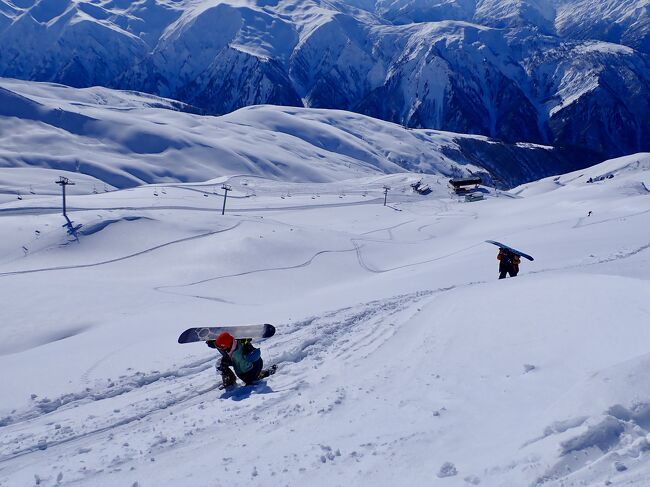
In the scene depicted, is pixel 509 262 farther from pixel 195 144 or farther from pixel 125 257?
pixel 195 144

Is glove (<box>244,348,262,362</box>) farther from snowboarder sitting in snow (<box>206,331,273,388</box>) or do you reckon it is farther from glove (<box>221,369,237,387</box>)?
glove (<box>221,369,237,387</box>)

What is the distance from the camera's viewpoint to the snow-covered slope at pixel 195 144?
95.9 m

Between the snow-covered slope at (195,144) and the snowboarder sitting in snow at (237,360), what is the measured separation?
66.6 meters

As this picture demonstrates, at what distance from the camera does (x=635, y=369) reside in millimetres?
7289

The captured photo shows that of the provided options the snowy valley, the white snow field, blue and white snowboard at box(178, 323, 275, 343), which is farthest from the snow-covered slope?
blue and white snowboard at box(178, 323, 275, 343)

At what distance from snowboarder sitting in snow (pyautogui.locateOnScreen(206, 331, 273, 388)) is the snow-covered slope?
66.6 m

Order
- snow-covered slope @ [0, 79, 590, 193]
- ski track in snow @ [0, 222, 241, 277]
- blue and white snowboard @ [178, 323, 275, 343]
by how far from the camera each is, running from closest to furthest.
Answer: blue and white snowboard @ [178, 323, 275, 343] < ski track in snow @ [0, 222, 241, 277] < snow-covered slope @ [0, 79, 590, 193]

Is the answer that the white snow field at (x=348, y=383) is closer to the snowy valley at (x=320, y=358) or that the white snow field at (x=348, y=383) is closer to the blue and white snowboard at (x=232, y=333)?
the snowy valley at (x=320, y=358)

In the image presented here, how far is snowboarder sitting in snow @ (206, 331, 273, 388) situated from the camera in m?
10.4

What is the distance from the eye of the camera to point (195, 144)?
110500 mm

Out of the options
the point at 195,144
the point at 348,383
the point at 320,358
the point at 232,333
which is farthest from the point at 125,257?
the point at 195,144

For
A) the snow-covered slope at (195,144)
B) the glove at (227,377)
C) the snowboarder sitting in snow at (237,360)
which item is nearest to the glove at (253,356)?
the snowboarder sitting in snow at (237,360)

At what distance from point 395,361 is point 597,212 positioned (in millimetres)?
42205

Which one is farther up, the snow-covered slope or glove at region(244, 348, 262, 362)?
the snow-covered slope
